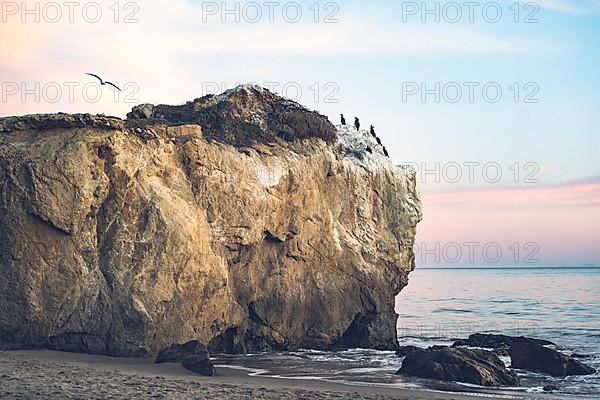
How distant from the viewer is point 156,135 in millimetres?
20594

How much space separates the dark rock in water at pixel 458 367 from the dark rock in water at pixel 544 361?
1.85m

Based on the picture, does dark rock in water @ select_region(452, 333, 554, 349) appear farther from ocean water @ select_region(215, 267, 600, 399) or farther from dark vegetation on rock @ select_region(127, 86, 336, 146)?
dark vegetation on rock @ select_region(127, 86, 336, 146)

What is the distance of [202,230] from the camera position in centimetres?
2059

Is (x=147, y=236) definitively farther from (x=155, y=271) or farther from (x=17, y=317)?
(x=17, y=317)

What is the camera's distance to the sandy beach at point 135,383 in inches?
506

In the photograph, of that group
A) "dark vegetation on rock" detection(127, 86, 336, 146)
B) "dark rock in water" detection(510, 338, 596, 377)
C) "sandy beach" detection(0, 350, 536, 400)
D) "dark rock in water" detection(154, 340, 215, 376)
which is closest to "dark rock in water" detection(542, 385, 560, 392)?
"dark rock in water" detection(510, 338, 596, 377)

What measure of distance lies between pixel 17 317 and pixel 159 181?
15.5 ft

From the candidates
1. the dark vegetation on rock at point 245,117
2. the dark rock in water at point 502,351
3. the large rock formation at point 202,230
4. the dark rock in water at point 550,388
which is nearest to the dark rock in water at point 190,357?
the large rock formation at point 202,230

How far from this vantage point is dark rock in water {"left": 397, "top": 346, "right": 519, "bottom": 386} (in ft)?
59.8

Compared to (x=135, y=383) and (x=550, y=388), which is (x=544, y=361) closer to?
(x=550, y=388)

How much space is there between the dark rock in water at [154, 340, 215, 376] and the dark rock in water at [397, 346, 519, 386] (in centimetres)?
483

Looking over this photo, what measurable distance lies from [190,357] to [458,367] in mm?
6125

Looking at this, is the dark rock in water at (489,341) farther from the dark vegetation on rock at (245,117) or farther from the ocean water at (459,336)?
the dark vegetation on rock at (245,117)

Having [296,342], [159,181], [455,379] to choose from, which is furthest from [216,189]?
[455,379]
